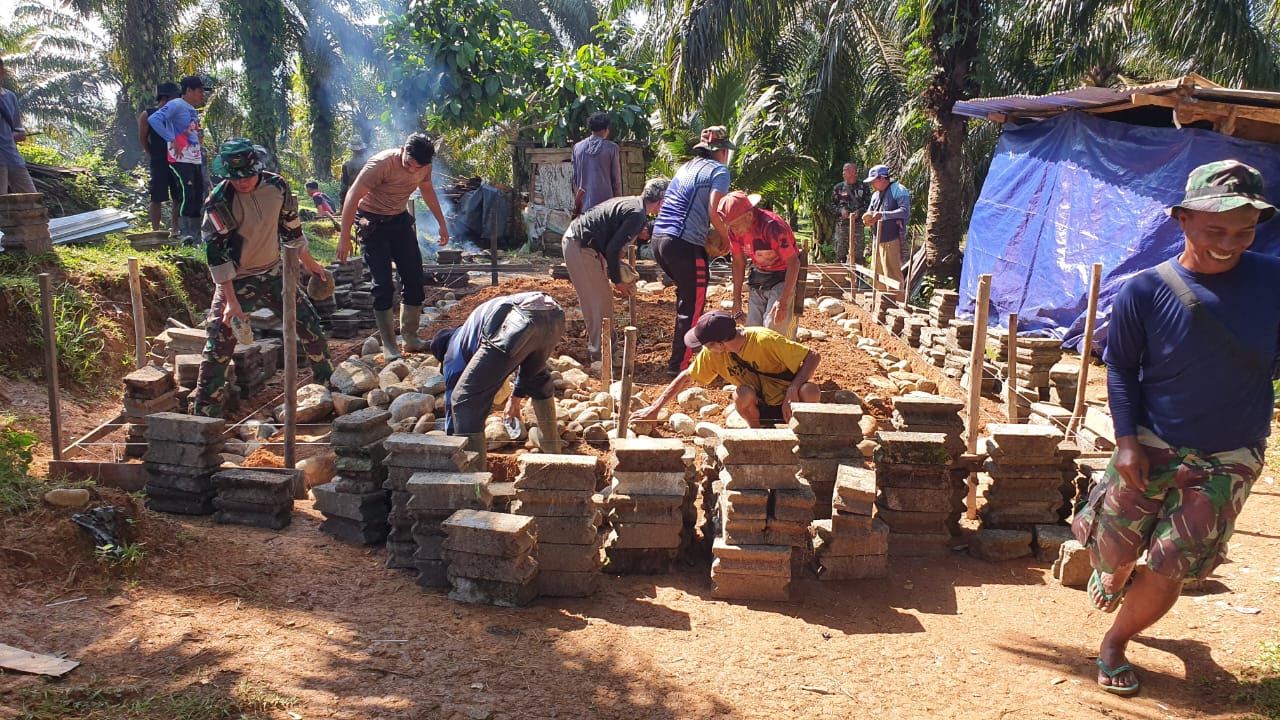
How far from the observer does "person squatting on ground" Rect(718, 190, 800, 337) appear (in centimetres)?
638

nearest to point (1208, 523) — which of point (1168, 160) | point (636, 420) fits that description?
point (636, 420)

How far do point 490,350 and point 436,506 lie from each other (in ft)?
3.00

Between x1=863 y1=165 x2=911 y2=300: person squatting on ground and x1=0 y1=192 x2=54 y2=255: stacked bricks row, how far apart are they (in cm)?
871

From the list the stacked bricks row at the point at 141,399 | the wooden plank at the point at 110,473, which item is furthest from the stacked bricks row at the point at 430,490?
the stacked bricks row at the point at 141,399

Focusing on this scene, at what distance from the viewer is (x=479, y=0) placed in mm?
14500

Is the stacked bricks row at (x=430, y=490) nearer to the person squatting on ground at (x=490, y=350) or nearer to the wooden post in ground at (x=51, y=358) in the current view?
the person squatting on ground at (x=490, y=350)

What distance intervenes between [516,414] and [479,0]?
1094cm

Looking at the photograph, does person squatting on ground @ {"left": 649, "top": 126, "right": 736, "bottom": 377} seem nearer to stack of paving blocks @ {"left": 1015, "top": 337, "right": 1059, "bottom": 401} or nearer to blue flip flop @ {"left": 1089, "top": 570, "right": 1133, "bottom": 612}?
stack of paving blocks @ {"left": 1015, "top": 337, "right": 1059, "bottom": 401}

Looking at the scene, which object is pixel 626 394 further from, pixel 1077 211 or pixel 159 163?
pixel 159 163

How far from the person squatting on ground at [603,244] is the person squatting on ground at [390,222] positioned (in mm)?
1128

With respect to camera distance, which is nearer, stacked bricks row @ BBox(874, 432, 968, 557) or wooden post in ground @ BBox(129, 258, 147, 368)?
stacked bricks row @ BBox(874, 432, 968, 557)

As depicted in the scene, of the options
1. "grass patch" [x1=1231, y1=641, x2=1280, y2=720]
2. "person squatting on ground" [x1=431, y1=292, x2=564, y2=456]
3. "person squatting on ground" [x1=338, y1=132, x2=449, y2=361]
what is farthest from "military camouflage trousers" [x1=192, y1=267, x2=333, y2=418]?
"grass patch" [x1=1231, y1=641, x2=1280, y2=720]

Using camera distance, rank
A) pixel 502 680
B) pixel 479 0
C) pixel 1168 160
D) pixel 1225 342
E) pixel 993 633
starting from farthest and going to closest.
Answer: pixel 479 0 < pixel 1168 160 < pixel 993 633 < pixel 502 680 < pixel 1225 342

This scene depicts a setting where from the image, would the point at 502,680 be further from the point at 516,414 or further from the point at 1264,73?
the point at 1264,73
